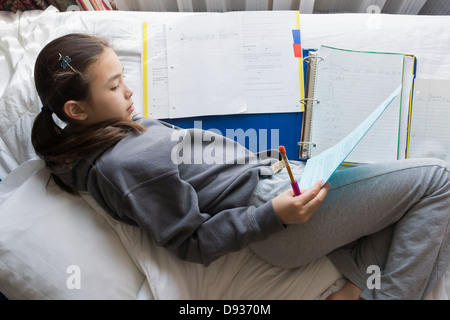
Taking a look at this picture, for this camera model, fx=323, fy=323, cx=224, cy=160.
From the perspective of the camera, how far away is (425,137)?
910 mm

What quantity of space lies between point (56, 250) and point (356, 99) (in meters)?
0.86

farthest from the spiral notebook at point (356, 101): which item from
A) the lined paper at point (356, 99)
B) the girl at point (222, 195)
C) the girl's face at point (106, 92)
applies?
the girl's face at point (106, 92)

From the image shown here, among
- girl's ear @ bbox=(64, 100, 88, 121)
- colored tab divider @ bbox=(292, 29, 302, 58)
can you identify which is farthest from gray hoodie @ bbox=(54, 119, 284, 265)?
colored tab divider @ bbox=(292, 29, 302, 58)

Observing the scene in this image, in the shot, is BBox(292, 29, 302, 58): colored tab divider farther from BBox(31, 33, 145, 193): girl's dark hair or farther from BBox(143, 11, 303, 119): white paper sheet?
BBox(31, 33, 145, 193): girl's dark hair

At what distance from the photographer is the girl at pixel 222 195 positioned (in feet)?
2.19

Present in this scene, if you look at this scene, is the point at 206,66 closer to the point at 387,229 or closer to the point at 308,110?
the point at 308,110

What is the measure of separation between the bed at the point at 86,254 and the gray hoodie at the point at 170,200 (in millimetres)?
58

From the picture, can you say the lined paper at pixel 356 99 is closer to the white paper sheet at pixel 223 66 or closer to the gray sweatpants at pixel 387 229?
the white paper sheet at pixel 223 66

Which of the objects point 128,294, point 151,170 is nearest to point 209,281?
point 128,294

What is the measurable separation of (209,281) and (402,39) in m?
0.90

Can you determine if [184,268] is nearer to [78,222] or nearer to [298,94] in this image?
[78,222]

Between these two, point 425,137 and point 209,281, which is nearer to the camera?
point 209,281

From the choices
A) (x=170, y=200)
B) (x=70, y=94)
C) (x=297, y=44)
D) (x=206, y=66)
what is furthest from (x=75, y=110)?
(x=297, y=44)

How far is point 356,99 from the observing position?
36.8 inches
